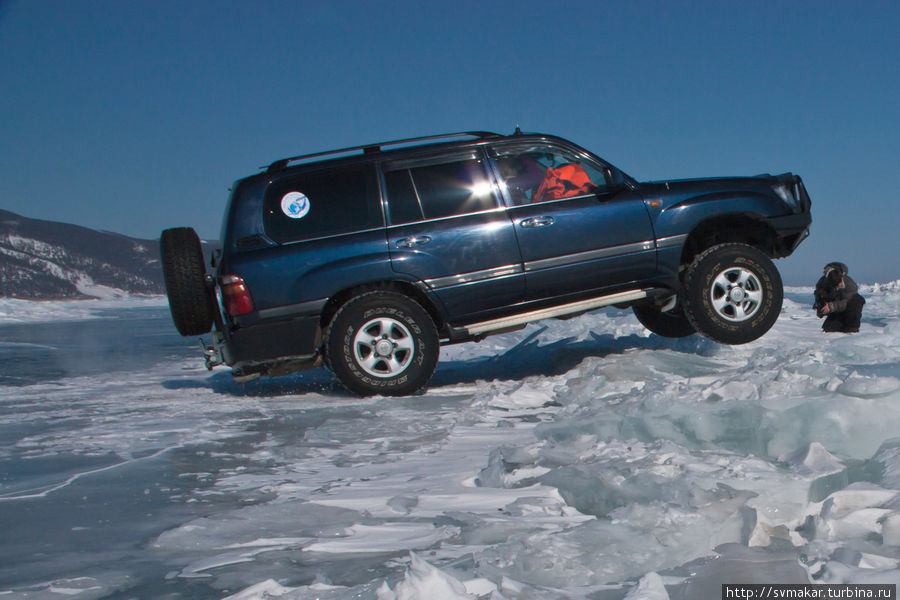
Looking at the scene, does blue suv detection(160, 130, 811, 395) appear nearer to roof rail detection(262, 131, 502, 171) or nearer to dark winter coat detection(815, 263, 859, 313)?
roof rail detection(262, 131, 502, 171)

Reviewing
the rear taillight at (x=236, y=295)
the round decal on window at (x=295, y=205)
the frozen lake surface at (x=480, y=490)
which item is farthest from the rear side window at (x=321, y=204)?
the frozen lake surface at (x=480, y=490)

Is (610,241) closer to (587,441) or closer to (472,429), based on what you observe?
(472,429)

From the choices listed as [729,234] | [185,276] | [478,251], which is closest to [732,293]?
[729,234]

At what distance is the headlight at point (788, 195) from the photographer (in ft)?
20.2

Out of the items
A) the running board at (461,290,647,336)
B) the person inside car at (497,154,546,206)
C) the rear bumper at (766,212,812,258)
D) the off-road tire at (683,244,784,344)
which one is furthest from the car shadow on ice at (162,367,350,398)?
the rear bumper at (766,212,812,258)

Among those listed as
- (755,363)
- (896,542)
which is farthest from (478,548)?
(755,363)

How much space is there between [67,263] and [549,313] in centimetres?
11518

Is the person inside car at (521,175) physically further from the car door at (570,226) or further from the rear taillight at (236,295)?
the rear taillight at (236,295)

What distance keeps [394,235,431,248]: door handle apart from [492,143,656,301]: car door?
0.65 metres

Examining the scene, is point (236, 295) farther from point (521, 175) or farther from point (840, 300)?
point (840, 300)

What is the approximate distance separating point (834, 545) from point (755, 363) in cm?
285

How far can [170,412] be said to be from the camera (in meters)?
5.28

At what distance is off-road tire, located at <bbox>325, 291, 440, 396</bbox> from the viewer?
18.0ft

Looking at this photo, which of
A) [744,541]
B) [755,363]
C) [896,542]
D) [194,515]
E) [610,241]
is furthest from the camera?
[610,241]
